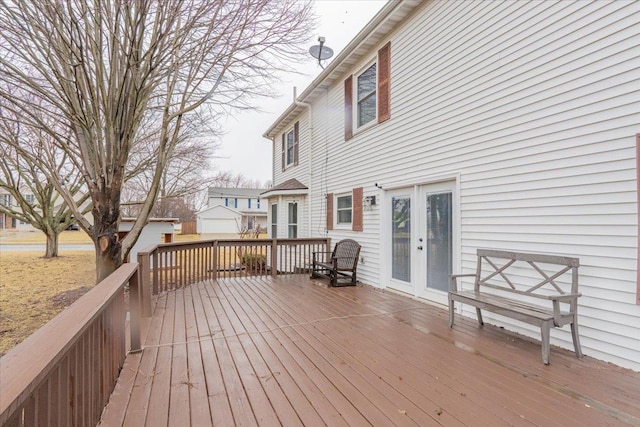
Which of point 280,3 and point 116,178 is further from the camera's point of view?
point 116,178

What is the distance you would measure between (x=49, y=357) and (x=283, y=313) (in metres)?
3.53

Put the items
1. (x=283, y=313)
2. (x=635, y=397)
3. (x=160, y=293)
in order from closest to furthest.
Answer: (x=635, y=397) → (x=283, y=313) → (x=160, y=293)

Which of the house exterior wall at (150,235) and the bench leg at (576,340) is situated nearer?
the bench leg at (576,340)

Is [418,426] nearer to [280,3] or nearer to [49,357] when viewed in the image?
[49,357]

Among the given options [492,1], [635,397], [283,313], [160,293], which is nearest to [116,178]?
[160,293]

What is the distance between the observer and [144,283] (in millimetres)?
4355

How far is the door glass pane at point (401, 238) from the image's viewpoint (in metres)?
5.73

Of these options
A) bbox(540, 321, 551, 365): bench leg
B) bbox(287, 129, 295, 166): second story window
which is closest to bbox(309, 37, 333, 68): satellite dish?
bbox(287, 129, 295, 166): second story window

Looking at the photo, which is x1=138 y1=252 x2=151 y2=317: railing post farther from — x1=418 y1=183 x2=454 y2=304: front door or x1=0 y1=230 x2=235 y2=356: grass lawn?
x1=418 y1=183 x2=454 y2=304: front door

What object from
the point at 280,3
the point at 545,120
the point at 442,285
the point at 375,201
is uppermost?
the point at 280,3

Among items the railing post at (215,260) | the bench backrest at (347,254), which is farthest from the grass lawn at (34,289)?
the bench backrest at (347,254)

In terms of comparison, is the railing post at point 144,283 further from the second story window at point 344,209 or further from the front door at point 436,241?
the second story window at point 344,209

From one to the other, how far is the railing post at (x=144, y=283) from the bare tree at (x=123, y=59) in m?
1.77

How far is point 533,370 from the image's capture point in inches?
112
